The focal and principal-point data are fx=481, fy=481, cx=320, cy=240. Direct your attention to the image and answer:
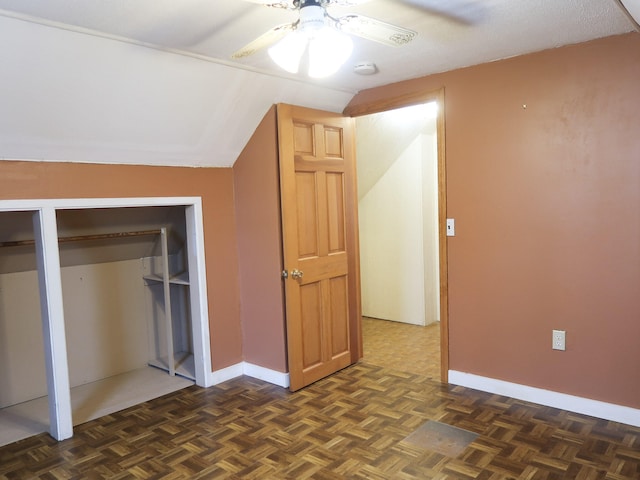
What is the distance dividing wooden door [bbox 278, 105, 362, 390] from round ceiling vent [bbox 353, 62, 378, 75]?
0.51 m

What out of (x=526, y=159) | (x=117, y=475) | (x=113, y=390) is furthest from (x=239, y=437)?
(x=526, y=159)

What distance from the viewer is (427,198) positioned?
4684mm

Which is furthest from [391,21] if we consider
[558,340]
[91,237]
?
[91,237]

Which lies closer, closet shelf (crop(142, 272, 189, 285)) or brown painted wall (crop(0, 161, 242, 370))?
brown painted wall (crop(0, 161, 242, 370))

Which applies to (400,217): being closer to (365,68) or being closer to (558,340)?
(365,68)

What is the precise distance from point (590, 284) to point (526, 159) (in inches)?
31.4

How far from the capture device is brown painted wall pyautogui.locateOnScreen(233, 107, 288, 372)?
10.9ft

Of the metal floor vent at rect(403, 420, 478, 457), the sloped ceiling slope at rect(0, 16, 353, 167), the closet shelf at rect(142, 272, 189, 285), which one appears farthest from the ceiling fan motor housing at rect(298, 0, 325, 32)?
the closet shelf at rect(142, 272, 189, 285)

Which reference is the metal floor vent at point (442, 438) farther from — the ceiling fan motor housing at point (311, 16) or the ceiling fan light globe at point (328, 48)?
the ceiling fan motor housing at point (311, 16)

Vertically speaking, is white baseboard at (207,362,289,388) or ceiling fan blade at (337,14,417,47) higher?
ceiling fan blade at (337,14,417,47)

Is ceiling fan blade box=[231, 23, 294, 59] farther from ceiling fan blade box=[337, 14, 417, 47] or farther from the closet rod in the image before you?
the closet rod

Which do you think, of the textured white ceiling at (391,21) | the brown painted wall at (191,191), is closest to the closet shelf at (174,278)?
the brown painted wall at (191,191)

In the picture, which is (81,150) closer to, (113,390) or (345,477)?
(113,390)

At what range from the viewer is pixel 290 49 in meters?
1.74
